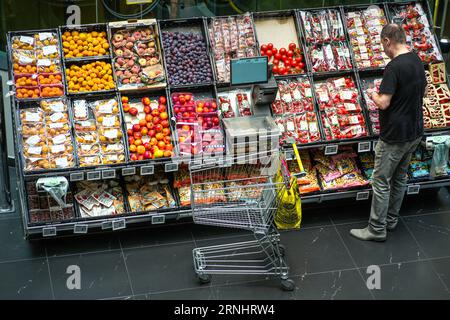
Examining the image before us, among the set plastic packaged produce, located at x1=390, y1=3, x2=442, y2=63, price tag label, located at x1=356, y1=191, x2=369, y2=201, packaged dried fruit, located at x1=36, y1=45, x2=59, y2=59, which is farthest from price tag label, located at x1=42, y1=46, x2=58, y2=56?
plastic packaged produce, located at x1=390, y1=3, x2=442, y2=63

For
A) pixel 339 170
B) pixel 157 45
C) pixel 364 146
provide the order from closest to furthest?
1. pixel 364 146
2. pixel 157 45
3. pixel 339 170

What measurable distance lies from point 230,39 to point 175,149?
131 cm

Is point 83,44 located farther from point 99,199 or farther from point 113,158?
point 99,199

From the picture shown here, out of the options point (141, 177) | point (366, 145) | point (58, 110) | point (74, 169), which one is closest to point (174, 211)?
point (141, 177)

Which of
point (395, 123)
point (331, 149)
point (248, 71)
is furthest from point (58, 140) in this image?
point (395, 123)

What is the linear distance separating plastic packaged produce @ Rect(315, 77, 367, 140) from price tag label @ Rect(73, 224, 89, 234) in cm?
237

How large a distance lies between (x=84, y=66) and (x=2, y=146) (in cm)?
109

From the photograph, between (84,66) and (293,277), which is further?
(84,66)

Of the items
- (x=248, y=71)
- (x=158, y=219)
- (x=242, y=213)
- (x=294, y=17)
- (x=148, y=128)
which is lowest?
(x=158, y=219)

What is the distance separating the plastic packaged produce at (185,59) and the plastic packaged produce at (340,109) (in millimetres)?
1124

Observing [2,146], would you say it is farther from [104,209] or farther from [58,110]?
[104,209]

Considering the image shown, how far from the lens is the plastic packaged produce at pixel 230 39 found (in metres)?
7.14

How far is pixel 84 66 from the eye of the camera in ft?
22.6

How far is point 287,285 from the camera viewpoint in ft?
20.4
